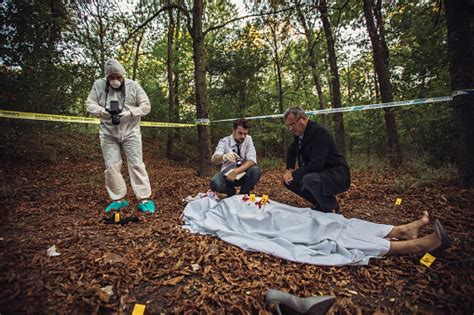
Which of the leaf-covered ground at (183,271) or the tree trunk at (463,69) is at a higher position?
the tree trunk at (463,69)

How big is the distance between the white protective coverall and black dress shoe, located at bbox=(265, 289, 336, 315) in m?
2.54

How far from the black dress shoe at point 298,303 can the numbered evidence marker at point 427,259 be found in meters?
1.08

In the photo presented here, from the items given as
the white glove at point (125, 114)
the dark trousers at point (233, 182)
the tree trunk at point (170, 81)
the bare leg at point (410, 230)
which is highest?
the tree trunk at point (170, 81)

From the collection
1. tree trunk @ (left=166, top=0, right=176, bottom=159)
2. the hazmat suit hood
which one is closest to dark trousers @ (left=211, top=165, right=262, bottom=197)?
the hazmat suit hood

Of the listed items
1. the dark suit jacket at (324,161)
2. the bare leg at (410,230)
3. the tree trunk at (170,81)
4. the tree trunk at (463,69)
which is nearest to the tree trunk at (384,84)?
the tree trunk at (463,69)

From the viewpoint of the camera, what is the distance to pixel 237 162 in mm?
3689

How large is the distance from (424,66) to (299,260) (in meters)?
6.01

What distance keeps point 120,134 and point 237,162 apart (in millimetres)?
1874

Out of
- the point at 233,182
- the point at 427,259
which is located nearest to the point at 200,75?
the point at 233,182

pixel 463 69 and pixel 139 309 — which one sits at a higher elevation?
pixel 463 69

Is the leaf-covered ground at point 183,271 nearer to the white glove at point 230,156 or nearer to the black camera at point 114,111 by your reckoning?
the white glove at point 230,156

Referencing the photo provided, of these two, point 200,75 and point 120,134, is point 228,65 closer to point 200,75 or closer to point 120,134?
point 200,75

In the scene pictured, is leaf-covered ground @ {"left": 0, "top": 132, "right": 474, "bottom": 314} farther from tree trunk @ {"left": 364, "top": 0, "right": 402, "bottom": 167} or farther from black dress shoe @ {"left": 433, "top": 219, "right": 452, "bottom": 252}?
tree trunk @ {"left": 364, "top": 0, "right": 402, "bottom": 167}

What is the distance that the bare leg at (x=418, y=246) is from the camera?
1.87 metres
